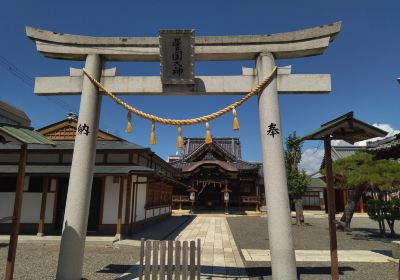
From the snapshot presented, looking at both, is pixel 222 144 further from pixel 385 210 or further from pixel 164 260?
pixel 164 260

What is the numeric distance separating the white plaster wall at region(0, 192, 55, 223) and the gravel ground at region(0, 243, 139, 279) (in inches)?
112

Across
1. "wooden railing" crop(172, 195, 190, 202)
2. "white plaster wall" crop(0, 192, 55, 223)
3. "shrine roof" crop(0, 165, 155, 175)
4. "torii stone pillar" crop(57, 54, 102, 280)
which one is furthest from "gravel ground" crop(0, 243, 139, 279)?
"wooden railing" crop(172, 195, 190, 202)

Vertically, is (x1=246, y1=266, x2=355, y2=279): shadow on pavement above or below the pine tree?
below

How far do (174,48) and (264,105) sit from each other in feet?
8.21

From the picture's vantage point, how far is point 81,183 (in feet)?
20.8

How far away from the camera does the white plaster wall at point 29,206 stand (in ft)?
47.4

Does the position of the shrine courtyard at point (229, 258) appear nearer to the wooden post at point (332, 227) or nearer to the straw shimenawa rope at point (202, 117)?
the wooden post at point (332, 227)

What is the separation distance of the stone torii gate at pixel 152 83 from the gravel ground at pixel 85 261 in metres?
1.75

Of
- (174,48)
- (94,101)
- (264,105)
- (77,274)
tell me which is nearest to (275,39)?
(264,105)

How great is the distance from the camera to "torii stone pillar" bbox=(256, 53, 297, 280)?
19.3ft

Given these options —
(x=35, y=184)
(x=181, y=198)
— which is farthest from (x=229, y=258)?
(x=181, y=198)

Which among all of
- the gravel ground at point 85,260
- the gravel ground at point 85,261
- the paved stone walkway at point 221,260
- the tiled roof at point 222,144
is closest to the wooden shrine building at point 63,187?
the gravel ground at point 85,260

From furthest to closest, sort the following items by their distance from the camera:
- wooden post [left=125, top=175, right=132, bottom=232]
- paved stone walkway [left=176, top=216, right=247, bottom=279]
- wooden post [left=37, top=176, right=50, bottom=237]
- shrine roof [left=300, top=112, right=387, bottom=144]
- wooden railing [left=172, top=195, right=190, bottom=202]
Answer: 1. wooden railing [left=172, top=195, right=190, bottom=202]
2. wooden post [left=125, top=175, right=132, bottom=232]
3. wooden post [left=37, top=176, right=50, bottom=237]
4. paved stone walkway [left=176, top=216, right=247, bottom=279]
5. shrine roof [left=300, top=112, right=387, bottom=144]

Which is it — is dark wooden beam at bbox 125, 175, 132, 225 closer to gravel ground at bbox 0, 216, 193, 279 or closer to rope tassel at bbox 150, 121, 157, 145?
gravel ground at bbox 0, 216, 193, 279
